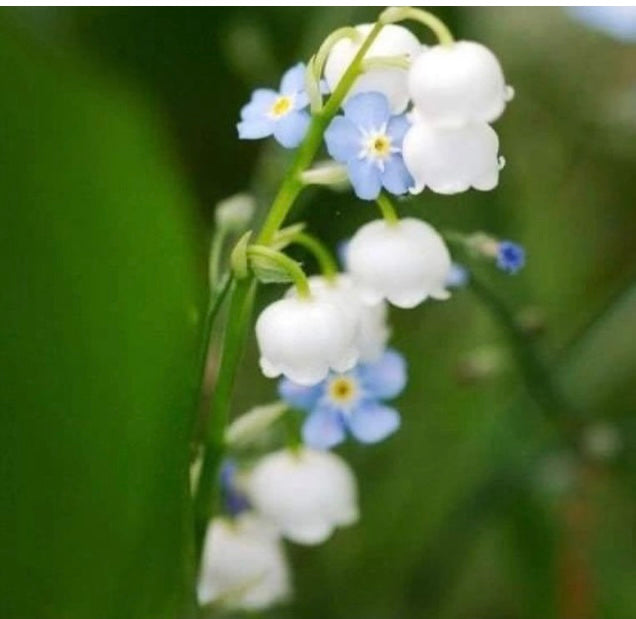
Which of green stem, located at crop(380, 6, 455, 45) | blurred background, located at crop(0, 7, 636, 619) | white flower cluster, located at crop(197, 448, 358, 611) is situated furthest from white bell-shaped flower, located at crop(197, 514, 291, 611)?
green stem, located at crop(380, 6, 455, 45)

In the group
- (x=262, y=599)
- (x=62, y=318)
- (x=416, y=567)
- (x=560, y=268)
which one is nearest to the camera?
(x=62, y=318)

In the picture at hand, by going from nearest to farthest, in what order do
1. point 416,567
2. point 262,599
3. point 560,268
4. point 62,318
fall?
point 62,318, point 262,599, point 416,567, point 560,268

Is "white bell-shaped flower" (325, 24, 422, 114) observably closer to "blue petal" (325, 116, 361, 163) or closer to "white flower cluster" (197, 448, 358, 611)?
"blue petal" (325, 116, 361, 163)

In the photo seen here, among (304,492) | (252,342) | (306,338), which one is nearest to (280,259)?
(306,338)

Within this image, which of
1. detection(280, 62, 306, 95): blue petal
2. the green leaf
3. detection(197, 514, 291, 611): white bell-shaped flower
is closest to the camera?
the green leaf

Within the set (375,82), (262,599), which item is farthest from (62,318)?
(262,599)

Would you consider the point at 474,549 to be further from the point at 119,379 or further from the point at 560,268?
the point at 119,379
